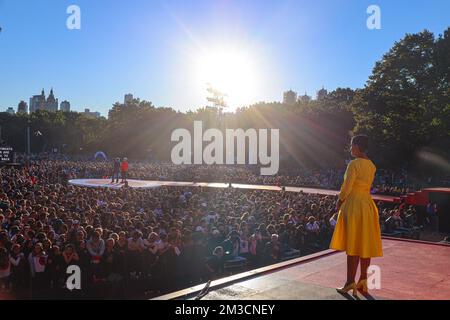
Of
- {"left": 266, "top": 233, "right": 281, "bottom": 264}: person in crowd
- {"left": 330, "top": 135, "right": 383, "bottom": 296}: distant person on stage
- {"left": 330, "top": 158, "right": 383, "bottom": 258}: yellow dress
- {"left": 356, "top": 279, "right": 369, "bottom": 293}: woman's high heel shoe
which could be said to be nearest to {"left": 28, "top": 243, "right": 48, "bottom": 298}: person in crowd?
{"left": 266, "top": 233, "right": 281, "bottom": 264}: person in crowd

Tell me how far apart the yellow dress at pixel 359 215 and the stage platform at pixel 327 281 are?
2.04ft

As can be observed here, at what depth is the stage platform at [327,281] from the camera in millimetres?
5371

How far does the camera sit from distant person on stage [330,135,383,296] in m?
5.34

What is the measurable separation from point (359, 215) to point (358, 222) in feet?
0.30

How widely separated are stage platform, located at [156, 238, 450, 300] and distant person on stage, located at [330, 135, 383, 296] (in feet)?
1.36

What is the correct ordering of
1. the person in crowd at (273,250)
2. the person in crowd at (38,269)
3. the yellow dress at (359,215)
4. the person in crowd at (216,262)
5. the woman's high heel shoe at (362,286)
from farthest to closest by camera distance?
the person in crowd at (273,250)
the person in crowd at (216,262)
the person in crowd at (38,269)
the woman's high heel shoe at (362,286)
the yellow dress at (359,215)

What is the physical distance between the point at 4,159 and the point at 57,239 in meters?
22.7

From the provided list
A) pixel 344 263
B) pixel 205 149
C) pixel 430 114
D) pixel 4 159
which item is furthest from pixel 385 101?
pixel 344 263

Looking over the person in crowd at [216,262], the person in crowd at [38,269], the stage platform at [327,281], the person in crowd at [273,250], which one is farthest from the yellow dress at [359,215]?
the person in crowd at [38,269]

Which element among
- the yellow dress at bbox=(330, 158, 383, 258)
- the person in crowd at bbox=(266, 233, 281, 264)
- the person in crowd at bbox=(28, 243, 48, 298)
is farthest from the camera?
the person in crowd at bbox=(266, 233, 281, 264)

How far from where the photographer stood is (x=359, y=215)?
537cm

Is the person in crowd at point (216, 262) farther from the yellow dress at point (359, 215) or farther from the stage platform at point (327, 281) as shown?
the yellow dress at point (359, 215)

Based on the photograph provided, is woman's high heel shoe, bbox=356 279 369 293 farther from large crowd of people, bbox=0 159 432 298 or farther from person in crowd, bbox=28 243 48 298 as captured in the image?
person in crowd, bbox=28 243 48 298

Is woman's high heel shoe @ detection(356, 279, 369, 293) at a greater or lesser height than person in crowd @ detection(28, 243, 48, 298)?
greater
